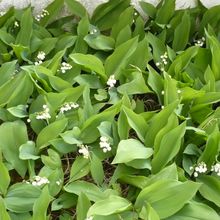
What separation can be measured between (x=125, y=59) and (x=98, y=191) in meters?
0.53

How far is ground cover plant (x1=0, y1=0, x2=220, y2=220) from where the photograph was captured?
171 cm

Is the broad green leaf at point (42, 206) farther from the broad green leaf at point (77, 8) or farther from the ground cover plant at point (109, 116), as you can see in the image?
the broad green leaf at point (77, 8)

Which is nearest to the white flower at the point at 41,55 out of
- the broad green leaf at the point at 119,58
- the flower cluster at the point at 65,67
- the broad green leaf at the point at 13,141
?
the flower cluster at the point at 65,67

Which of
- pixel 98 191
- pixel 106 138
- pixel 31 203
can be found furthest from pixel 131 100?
pixel 31 203

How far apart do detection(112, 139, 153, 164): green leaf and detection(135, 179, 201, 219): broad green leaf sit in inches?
4.3

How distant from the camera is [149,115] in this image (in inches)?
76.0

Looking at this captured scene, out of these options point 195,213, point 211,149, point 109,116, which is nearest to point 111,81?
point 109,116

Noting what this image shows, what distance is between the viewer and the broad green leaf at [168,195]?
1.64m

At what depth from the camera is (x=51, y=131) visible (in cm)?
184

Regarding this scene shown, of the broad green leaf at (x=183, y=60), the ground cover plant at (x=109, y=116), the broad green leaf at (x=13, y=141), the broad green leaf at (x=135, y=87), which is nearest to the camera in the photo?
the ground cover plant at (x=109, y=116)

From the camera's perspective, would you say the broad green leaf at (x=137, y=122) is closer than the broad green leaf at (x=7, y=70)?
Yes

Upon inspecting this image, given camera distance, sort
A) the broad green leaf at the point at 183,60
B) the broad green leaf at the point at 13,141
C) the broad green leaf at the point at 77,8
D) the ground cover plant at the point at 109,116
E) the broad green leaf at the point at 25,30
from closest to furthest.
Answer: the ground cover plant at the point at 109,116 < the broad green leaf at the point at 13,141 < the broad green leaf at the point at 183,60 < the broad green leaf at the point at 25,30 < the broad green leaf at the point at 77,8

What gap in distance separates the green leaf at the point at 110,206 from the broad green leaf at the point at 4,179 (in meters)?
0.28

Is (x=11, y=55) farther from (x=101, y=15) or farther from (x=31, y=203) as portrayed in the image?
(x=31, y=203)
